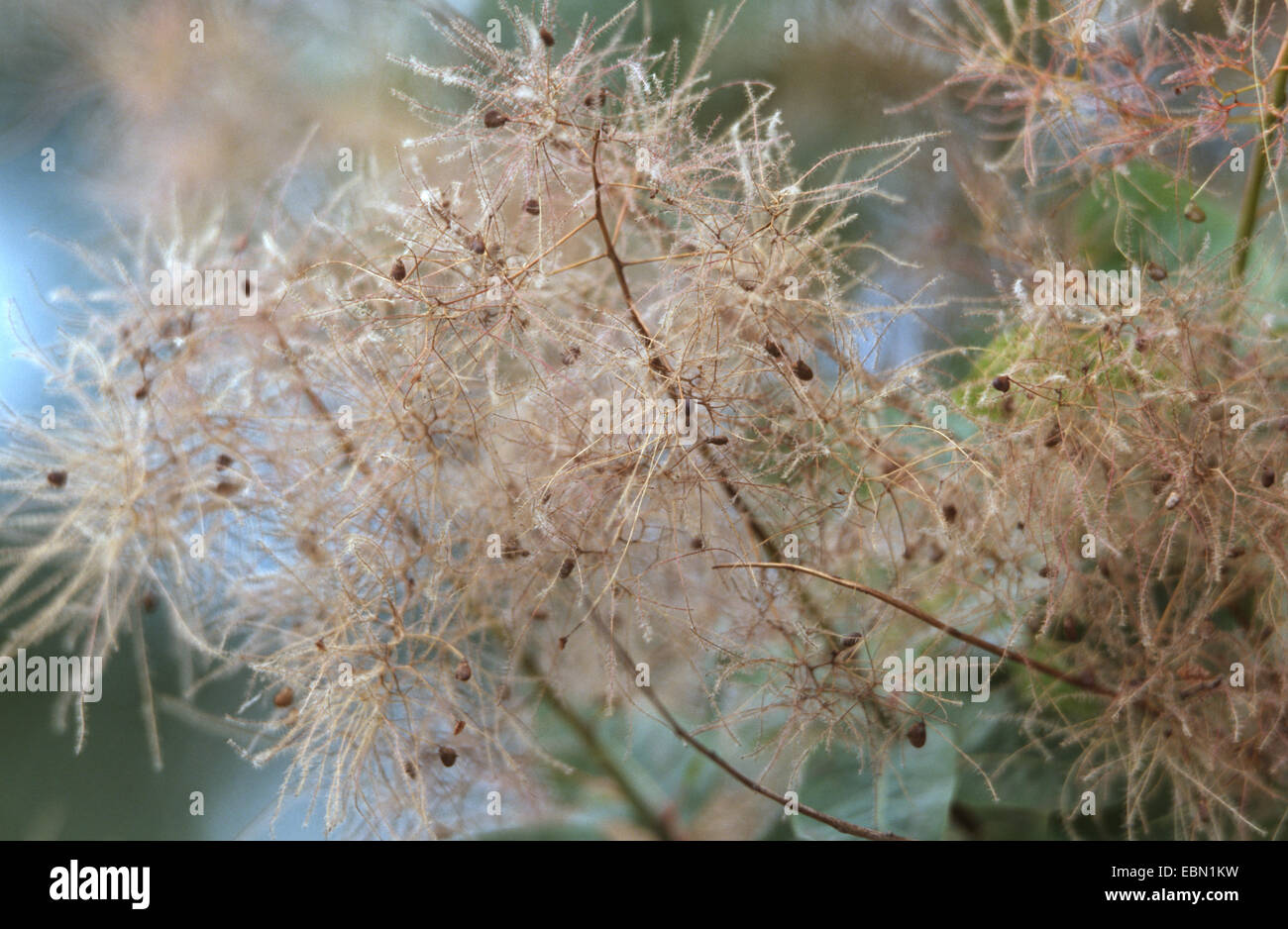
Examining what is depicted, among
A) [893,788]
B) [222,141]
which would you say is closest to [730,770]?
[893,788]

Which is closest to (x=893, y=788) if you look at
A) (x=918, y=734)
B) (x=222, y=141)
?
(x=918, y=734)

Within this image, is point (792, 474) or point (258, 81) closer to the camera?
point (792, 474)

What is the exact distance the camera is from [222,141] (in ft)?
2.24

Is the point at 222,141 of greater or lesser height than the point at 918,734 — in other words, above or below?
above

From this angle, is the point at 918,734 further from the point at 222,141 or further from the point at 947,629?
the point at 222,141

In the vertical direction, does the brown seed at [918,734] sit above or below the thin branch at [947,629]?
below

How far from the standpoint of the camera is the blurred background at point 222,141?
62cm

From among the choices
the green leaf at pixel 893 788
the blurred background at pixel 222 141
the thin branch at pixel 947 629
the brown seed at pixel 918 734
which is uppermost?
the blurred background at pixel 222 141

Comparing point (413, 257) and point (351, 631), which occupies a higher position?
point (413, 257)

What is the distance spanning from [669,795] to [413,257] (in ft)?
1.09

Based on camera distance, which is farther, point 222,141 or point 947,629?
point 222,141
